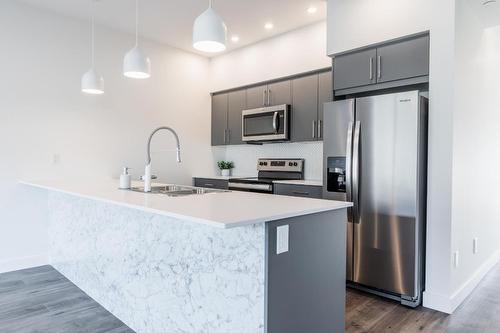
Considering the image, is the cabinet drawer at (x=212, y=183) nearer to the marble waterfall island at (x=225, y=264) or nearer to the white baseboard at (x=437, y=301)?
the marble waterfall island at (x=225, y=264)

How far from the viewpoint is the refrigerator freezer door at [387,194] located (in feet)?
8.71

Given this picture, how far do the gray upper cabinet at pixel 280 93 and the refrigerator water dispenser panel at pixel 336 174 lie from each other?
1.30 m

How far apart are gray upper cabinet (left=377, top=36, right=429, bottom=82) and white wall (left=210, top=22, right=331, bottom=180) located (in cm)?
83

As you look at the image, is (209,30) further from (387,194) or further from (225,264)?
(387,194)

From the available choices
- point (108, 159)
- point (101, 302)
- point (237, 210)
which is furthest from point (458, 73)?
point (108, 159)

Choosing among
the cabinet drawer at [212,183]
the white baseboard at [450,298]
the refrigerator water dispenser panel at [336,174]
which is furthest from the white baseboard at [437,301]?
the cabinet drawer at [212,183]

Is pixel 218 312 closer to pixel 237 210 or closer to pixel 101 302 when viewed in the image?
pixel 237 210

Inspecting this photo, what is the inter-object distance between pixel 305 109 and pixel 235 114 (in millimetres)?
1260

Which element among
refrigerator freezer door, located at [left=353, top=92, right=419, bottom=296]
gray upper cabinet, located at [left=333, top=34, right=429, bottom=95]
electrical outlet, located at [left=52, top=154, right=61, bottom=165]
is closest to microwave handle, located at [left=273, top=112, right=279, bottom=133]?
gray upper cabinet, located at [left=333, top=34, right=429, bottom=95]

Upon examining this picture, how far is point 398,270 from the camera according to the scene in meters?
2.73

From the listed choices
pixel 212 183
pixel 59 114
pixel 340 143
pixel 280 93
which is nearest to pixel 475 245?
pixel 340 143

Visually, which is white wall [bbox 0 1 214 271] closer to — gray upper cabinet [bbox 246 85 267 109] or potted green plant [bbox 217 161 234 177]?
potted green plant [bbox 217 161 234 177]

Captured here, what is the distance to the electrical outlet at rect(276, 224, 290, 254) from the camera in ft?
5.17

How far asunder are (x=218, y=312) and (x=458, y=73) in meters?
2.55
